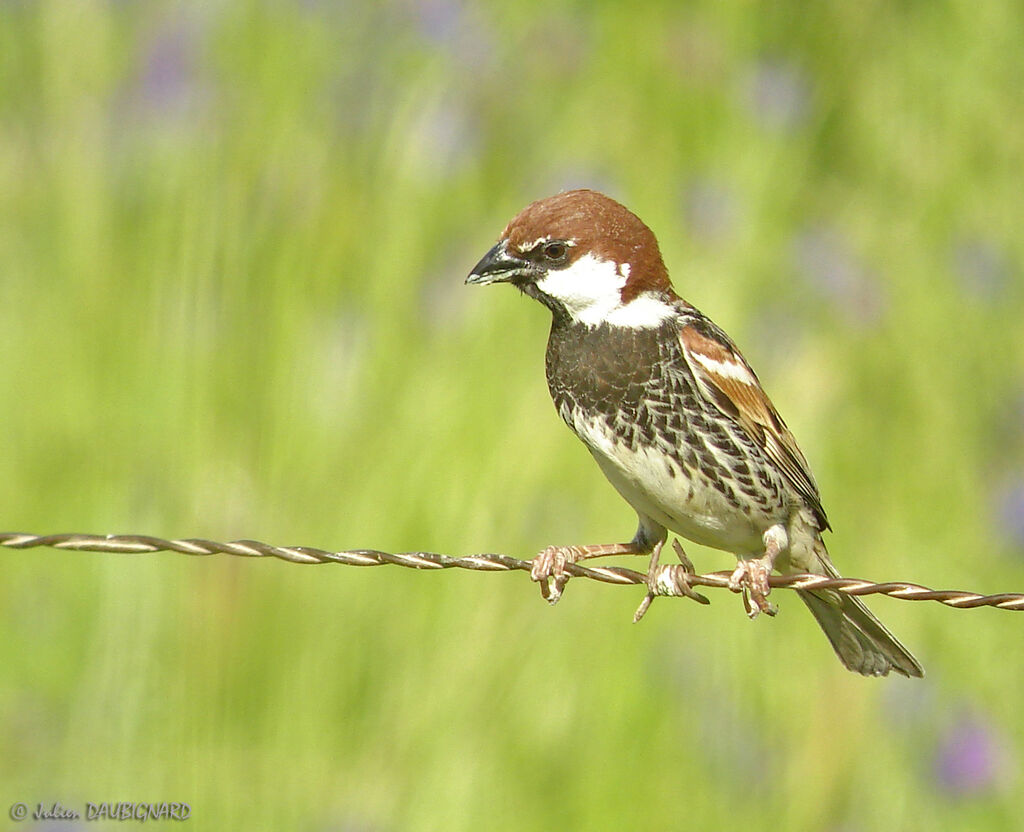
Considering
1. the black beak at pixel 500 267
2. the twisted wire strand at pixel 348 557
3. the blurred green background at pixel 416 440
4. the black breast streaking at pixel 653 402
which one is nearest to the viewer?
the twisted wire strand at pixel 348 557

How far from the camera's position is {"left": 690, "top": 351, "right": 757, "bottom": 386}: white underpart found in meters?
3.60

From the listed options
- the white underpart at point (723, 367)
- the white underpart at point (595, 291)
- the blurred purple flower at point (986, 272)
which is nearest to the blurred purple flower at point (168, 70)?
the white underpart at point (595, 291)

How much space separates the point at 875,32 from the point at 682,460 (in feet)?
10.5

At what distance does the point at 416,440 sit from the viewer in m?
4.62

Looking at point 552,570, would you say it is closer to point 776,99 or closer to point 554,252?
point 554,252

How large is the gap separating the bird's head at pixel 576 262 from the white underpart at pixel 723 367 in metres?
0.15

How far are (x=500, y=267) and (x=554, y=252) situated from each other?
14 cm

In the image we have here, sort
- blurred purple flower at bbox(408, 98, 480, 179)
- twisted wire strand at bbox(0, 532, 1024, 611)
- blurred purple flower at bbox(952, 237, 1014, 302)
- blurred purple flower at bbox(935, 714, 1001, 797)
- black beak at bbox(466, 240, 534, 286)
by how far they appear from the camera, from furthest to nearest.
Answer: blurred purple flower at bbox(952, 237, 1014, 302) → blurred purple flower at bbox(408, 98, 480, 179) → blurred purple flower at bbox(935, 714, 1001, 797) → black beak at bbox(466, 240, 534, 286) → twisted wire strand at bbox(0, 532, 1024, 611)

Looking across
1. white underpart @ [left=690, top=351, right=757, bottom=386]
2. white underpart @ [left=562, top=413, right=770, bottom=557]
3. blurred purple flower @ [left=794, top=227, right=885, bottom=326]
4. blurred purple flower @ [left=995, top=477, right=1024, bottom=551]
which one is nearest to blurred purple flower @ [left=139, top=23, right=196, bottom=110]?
white underpart @ [left=562, top=413, right=770, bottom=557]

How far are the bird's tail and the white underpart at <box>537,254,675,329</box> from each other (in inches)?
33.0

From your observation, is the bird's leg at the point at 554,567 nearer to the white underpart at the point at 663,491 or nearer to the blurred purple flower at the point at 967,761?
the white underpart at the point at 663,491

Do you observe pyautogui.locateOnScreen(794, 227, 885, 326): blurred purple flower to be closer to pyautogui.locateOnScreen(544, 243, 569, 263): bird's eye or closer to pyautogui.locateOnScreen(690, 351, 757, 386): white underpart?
pyautogui.locateOnScreen(690, 351, 757, 386): white underpart

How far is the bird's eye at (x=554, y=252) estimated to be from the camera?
12.1 feet

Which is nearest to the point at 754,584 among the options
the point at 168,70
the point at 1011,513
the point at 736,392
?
the point at 736,392
